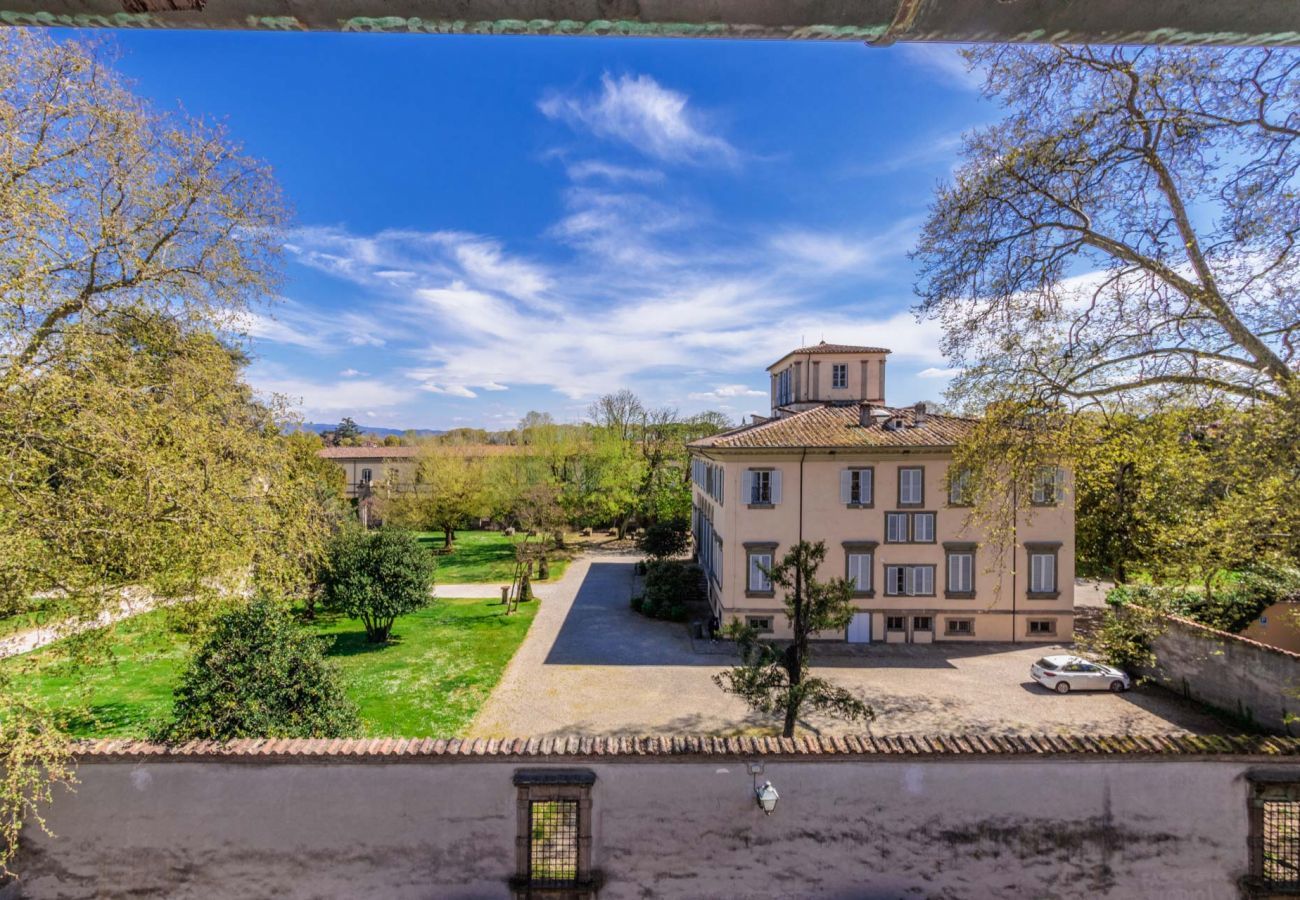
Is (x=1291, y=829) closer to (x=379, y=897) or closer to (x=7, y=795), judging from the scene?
(x=379, y=897)

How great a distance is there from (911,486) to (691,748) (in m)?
Answer: 14.7

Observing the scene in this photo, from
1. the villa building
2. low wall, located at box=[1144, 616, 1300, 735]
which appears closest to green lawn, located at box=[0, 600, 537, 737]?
the villa building

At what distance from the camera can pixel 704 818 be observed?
294 inches

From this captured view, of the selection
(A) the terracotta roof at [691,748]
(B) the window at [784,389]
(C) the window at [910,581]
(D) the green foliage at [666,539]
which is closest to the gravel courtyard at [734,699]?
(C) the window at [910,581]

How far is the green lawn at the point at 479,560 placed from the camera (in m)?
29.5

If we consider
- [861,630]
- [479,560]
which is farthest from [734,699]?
[479,560]

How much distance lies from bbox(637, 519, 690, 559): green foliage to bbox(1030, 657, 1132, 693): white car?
643 inches

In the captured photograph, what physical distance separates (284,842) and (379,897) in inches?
58.8

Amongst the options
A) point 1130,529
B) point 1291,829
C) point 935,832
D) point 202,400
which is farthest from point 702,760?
point 1130,529

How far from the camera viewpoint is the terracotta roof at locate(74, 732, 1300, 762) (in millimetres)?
7270

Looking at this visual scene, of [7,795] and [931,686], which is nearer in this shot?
[7,795]

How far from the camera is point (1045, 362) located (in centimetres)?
925

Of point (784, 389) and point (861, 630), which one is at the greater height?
point (784, 389)

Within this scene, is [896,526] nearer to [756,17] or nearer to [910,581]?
[910,581]
